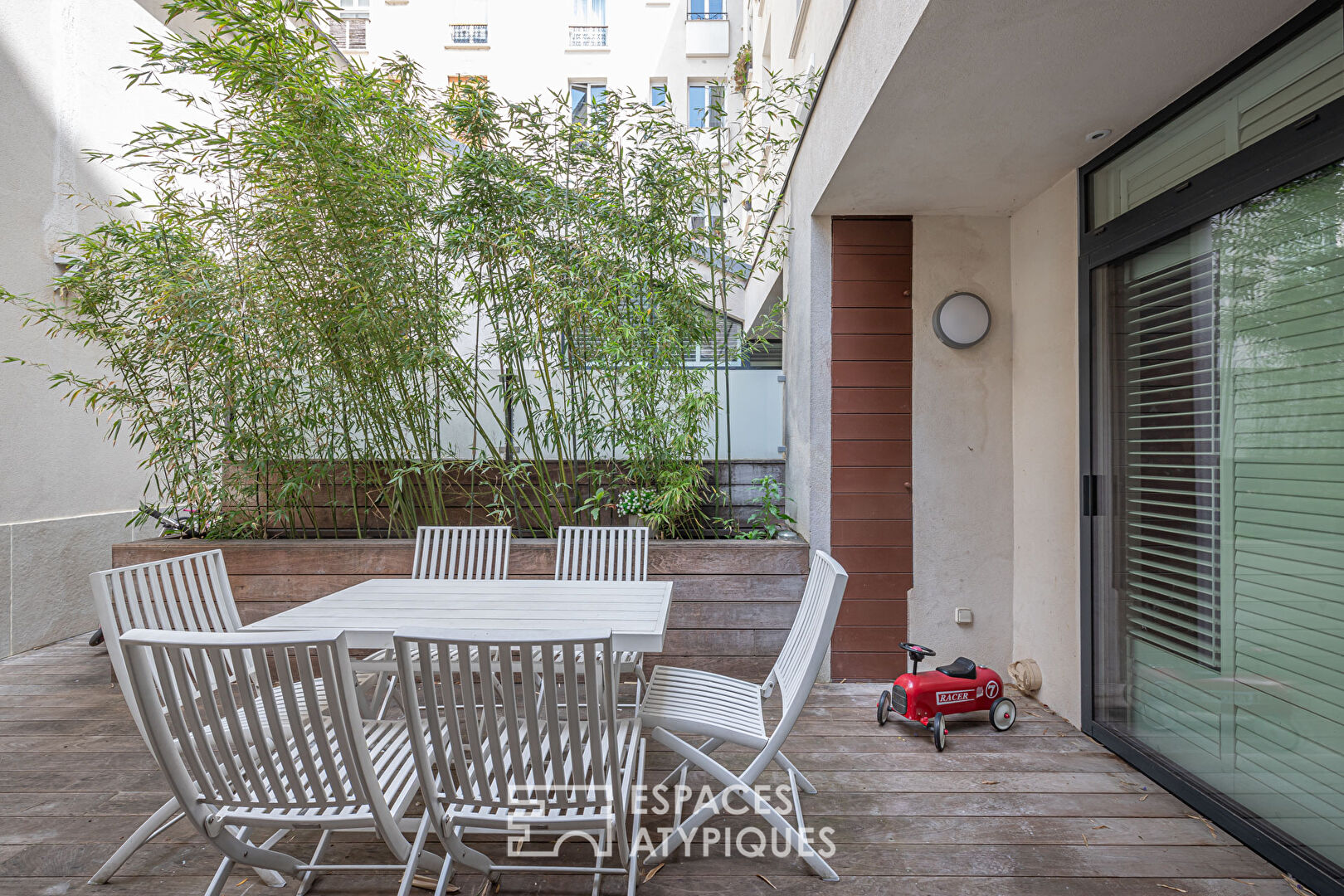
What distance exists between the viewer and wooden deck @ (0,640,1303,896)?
198 cm

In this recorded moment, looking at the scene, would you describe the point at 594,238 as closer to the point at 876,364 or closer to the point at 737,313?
the point at 876,364

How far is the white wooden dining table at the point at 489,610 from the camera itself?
6.78ft

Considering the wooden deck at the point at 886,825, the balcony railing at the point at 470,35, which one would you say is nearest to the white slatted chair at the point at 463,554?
the wooden deck at the point at 886,825

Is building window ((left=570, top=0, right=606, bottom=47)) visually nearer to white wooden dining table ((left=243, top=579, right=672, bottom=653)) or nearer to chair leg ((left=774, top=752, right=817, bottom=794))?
white wooden dining table ((left=243, top=579, right=672, bottom=653))

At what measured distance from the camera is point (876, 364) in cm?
370

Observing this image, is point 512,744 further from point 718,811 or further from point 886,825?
point 886,825

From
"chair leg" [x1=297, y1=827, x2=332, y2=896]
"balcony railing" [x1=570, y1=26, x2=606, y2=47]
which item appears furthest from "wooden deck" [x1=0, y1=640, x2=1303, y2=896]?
"balcony railing" [x1=570, y1=26, x2=606, y2=47]

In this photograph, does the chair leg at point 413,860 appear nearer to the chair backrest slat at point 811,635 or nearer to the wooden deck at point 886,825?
the wooden deck at point 886,825

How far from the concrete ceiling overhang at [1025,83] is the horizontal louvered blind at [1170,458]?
2.05ft

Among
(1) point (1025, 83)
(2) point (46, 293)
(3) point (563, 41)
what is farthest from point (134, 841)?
(3) point (563, 41)

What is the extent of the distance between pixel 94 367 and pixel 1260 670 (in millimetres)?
6450

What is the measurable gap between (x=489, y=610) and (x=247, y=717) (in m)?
0.88

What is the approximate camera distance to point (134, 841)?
206 centimetres

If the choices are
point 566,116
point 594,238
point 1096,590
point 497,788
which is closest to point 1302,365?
point 1096,590
